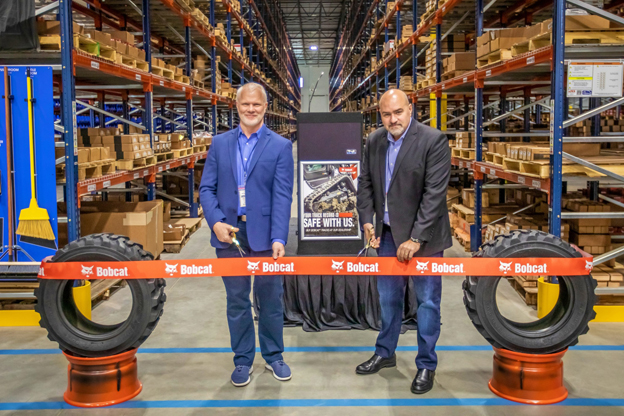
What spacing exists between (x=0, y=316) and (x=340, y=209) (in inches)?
135

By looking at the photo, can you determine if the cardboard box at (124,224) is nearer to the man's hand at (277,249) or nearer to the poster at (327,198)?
the poster at (327,198)

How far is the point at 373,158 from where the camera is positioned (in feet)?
12.9

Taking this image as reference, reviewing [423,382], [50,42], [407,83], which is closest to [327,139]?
[423,382]

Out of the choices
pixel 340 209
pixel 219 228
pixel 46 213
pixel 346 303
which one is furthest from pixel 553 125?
pixel 46 213

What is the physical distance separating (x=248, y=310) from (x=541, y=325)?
203 centimetres

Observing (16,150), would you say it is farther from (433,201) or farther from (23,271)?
(433,201)

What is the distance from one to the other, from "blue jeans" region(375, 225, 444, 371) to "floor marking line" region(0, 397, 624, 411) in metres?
0.28

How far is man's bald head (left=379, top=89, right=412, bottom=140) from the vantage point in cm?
363

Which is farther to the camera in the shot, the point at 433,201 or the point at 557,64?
the point at 557,64

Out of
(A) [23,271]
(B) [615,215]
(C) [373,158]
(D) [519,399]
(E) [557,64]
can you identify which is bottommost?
(D) [519,399]

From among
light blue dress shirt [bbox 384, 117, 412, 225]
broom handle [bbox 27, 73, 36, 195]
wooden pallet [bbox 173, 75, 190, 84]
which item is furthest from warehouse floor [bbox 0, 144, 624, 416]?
wooden pallet [bbox 173, 75, 190, 84]

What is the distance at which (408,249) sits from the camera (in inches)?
141

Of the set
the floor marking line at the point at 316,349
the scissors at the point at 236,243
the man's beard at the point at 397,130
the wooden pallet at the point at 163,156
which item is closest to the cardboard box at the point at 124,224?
the wooden pallet at the point at 163,156

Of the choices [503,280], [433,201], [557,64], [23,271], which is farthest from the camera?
[503,280]
